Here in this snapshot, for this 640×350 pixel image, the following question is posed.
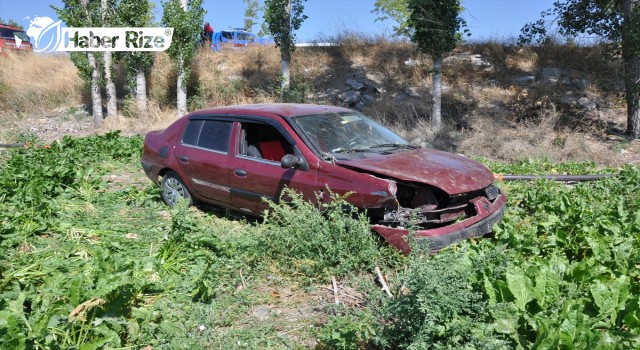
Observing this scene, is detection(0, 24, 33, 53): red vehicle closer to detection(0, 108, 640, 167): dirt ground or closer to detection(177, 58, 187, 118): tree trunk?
detection(0, 108, 640, 167): dirt ground

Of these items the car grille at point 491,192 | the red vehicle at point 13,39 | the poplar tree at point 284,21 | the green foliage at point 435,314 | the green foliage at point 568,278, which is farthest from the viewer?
the red vehicle at point 13,39

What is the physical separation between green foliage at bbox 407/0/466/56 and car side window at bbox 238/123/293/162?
8.74 meters

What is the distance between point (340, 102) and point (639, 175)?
12493mm

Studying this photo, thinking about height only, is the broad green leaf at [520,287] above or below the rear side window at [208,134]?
below

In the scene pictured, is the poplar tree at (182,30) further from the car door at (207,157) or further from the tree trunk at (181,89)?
the car door at (207,157)

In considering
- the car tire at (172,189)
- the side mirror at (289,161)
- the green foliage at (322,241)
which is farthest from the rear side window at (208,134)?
the green foliage at (322,241)

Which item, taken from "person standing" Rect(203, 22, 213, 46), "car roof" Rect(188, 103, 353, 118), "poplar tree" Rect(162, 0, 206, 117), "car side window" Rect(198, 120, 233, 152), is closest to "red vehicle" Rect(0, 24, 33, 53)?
"person standing" Rect(203, 22, 213, 46)

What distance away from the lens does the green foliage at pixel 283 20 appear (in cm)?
1711

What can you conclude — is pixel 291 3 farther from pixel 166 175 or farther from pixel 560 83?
pixel 166 175

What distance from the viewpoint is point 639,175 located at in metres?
7.46

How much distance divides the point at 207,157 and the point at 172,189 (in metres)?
1.06

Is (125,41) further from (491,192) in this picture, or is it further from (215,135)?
(491,192)

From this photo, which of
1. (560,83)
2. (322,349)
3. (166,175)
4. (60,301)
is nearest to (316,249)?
(322,349)

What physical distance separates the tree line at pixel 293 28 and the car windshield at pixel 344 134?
8027mm
